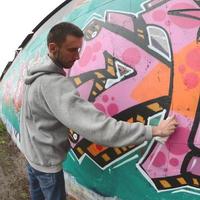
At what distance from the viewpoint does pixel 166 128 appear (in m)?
3.43

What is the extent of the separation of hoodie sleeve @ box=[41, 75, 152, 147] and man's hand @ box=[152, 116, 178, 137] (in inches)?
2.4

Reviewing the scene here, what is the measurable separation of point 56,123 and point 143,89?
653mm

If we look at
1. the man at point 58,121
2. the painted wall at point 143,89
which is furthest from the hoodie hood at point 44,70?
the painted wall at point 143,89

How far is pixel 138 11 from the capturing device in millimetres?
4039

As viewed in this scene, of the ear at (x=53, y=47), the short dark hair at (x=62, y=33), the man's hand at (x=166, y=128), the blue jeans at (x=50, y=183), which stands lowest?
the blue jeans at (x=50, y=183)

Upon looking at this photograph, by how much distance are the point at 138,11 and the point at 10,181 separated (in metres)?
2.57

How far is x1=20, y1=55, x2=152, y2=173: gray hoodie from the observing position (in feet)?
10.8

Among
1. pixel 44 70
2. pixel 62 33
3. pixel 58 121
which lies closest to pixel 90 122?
pixel 58 121

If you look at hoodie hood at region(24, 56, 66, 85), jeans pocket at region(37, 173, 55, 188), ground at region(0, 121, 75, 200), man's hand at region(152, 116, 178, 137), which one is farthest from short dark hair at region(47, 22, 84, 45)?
ground at region(0, 121, 75, 200)

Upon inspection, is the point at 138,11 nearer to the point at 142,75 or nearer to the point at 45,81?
the point at 142,75

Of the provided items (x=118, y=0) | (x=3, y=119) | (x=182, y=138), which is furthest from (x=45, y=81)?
(x=3, y=119)

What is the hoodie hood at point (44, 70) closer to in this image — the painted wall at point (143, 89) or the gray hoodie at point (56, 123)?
the gray hoodie at point (56, 123)

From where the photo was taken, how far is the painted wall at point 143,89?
354 centimetres

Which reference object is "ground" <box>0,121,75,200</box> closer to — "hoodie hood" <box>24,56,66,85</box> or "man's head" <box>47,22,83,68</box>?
"hoodie hood" <box>24,56,66,85</box>
